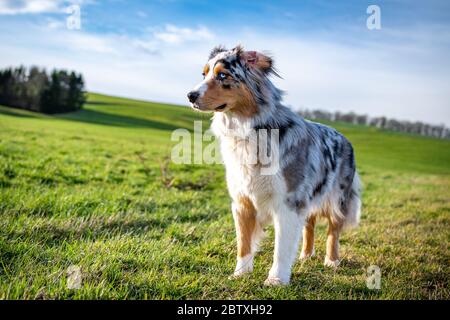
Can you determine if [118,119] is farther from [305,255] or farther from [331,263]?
[331,263]

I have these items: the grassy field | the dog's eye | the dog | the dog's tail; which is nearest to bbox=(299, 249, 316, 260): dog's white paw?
the grassy field

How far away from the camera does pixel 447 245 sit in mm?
7152

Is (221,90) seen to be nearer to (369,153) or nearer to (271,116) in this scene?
(271,116)

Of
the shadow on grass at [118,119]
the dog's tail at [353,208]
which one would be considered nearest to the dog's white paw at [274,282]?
the dog's tail at [353,208]

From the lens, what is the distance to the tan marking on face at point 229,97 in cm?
439

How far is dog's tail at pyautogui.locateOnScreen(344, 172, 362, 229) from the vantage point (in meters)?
6.18

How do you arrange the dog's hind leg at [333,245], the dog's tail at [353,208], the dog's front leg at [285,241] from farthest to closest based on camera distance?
1. the dog's tail at [353,208]
2. the dog's hind leg at [333,245]
3. the dog's front leg at [285,241]

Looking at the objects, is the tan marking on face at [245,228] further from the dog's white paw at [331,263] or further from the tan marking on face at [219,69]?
the tan marking on face at [219,69]

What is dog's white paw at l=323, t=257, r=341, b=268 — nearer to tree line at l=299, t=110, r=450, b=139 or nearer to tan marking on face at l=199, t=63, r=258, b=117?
tan marking on face at l=199, t=63, r=258, b=117

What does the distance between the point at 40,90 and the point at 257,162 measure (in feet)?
193

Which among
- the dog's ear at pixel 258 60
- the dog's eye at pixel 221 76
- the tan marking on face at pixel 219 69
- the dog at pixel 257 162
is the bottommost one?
the dog at pixel 257 162

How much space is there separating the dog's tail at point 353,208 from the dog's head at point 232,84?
260 centimetres

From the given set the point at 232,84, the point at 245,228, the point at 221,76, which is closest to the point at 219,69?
the point at 221,76
